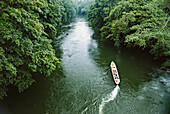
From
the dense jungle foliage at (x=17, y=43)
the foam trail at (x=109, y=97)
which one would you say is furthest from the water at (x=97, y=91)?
the dense jungle foliage at (x=17, y=43)

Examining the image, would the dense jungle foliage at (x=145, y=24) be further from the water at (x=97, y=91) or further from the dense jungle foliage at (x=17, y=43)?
the dense jungle foliage at (x=17, y=43)

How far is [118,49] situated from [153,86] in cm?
921

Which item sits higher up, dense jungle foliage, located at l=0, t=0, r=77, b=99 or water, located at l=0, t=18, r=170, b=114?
dense jungle foliage, located at l=0, t=0, r=77, b=99

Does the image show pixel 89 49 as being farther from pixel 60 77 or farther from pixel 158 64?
pixel 158 64

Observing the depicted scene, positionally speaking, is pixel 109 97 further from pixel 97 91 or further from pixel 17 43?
pixel 17 43

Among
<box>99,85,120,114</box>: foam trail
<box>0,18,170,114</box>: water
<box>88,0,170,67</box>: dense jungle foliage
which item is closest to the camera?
<box>0,18,170,114</box>: water

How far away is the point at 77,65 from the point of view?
47.5ft

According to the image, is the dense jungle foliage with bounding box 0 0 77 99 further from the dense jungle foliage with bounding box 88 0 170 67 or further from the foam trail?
the dense jungle foliage with bounding box 88 0 170 67

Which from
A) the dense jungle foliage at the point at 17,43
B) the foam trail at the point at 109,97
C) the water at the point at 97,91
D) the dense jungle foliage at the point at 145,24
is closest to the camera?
the dense jungle foliage at the point at 17,43

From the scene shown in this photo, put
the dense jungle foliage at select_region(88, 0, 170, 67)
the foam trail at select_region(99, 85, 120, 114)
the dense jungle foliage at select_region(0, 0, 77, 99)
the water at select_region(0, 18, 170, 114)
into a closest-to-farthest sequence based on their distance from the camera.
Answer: the dense jungle foliage at select_region(0, 0, 77, 99) → the water at select_region(0, 18, 170, 114) → the foam trail at select_region(99, 85, 120, 114) → the dense jungle foliage at select_region(88, 0, 170, 67)

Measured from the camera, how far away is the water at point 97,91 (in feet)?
28.8

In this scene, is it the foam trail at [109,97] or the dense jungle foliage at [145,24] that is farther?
the dense jungle foliage at [145,24]

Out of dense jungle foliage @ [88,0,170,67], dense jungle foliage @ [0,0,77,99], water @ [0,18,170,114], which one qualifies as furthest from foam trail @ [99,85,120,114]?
dense jungle foliage @ [0,0,77,99]

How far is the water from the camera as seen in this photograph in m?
8.77
